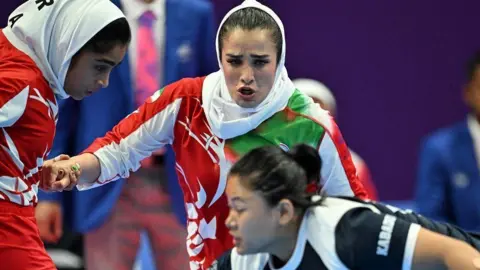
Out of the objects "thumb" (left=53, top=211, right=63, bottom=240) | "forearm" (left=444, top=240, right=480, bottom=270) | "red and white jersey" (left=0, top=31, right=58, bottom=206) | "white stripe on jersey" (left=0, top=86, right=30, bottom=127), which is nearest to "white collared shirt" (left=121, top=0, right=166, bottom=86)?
"thumb" (left=53, top=211, right=63, bottom=240)

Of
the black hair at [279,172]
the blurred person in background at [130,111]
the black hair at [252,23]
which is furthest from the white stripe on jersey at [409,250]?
the blurred person in background at [130,111]

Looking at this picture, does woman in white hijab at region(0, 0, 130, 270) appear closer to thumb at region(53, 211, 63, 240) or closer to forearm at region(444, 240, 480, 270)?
thumb at region(53, 211, 63, 240)

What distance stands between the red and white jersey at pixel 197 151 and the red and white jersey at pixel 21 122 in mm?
314

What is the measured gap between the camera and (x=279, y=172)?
321cm

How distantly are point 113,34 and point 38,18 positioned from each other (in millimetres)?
222

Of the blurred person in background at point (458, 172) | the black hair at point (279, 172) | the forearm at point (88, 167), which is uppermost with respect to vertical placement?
the black hair at point (279, 172)

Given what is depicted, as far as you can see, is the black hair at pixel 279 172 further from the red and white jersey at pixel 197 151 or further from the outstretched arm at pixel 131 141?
the outstretched arm at pixel 131 141

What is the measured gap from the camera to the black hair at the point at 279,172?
321cm

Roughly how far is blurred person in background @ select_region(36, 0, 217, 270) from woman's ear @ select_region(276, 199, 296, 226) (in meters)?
1.28

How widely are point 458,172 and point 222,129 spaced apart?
5.71 ft

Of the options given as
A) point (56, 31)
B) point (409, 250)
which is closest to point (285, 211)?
point (409, 250)

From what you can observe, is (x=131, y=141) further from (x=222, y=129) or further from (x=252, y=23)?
(x=252, y=23)

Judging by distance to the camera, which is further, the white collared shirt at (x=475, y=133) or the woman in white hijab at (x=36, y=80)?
the white collared shirt at (x=475, y=133)

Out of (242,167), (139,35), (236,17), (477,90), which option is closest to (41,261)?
(242,167)
